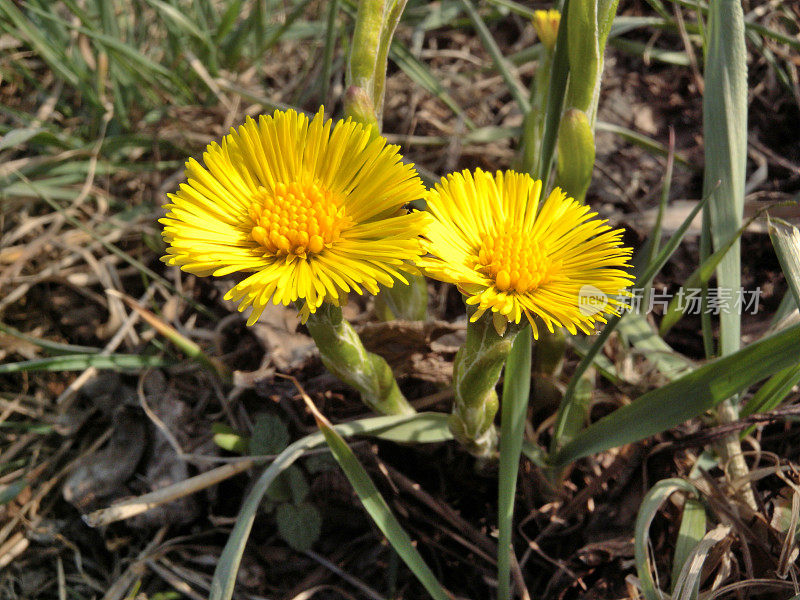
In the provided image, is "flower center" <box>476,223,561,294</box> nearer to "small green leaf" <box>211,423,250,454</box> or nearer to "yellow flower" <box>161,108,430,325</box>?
"yellow flower" <box>161,108,430,325</box>

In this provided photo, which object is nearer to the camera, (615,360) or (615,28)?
(615,360)

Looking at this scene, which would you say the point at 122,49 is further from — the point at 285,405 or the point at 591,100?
the point at 591,100

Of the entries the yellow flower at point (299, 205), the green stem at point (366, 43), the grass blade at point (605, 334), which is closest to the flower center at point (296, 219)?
the yellow flower at point (299, 205)

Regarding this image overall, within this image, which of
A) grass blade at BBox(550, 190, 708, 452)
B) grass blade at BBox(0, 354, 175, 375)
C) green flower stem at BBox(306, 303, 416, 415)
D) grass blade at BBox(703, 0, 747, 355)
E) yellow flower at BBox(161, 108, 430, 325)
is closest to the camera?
yellow flower at BBox(161, 108, 430, 325)

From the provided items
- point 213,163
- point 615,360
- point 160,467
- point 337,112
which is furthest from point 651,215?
point 160,467

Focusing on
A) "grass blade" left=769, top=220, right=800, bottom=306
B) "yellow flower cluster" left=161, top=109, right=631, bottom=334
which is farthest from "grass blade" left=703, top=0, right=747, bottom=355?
"yellow flower cluster" left=161, top=109, right=631, bottom=334

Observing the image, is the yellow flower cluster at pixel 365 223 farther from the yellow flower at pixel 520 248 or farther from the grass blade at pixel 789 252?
the grass blade at pixel 789 252

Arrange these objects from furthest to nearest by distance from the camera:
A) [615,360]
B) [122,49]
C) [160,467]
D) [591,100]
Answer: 1. [122,49]
2. [160,467]
3. [615,360]
4. [591,100]
